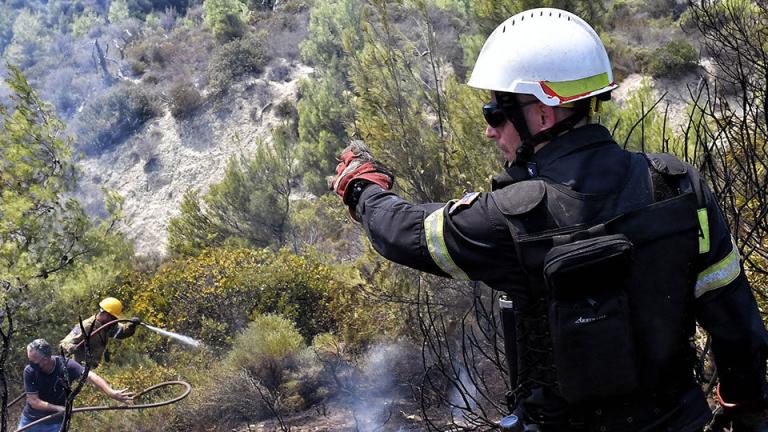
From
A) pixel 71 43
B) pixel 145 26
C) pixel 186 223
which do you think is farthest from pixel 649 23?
pixel 71 43

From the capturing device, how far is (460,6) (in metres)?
18.8

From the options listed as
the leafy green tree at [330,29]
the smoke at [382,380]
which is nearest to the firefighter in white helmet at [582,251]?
the smoke at [382,380]

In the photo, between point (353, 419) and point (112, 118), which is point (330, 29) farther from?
point (353, 419)

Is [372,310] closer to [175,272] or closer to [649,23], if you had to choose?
[175,272]

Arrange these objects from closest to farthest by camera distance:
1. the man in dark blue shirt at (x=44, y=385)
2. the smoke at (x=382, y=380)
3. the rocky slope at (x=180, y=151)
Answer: the man in dark blue shirt at (x=44, y=385)
the smoke at (x=382, y=380)
the rocky slope at (x=180, y=151)

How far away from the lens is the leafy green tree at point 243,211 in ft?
50.6

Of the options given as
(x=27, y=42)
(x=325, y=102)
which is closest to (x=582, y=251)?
Answer: (x=325, y=102)

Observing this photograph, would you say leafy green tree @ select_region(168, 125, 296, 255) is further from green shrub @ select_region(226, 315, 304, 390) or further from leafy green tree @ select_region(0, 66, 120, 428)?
green shrub @ select_region(226, 315, 304, 390)

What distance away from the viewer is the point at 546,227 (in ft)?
5.07

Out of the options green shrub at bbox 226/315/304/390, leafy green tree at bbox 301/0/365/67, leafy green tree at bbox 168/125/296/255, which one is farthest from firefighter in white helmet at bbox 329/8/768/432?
leafy green tree at bbox 301/0/365/67

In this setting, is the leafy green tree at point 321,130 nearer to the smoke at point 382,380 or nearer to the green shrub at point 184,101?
the green shrub at point 184,101

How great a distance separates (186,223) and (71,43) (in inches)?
954

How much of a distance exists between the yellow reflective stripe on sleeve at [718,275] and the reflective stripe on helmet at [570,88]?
0.56 m

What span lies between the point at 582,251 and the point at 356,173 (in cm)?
74
